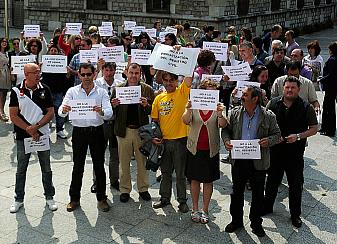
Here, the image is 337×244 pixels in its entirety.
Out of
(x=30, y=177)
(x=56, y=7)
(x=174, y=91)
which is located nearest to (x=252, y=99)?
(x=174, y=91)

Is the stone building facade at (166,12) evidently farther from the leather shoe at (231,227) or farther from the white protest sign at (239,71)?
the leather shoe at (231,227)

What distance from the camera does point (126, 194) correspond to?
681 cm

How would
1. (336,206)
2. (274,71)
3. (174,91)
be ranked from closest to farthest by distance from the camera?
(174,91) → (336,206) → (274,71)

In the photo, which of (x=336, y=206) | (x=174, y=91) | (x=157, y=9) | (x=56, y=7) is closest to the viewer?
(x=174, y=91)

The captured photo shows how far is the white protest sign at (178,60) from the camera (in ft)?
20.2

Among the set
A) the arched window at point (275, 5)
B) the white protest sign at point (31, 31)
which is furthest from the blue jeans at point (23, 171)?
the arched window at point (275, 5)

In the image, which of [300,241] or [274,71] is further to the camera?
[274,71]

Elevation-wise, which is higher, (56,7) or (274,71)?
(56,7)

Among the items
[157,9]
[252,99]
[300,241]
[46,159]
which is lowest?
[300,241]

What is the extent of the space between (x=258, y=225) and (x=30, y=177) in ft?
12.0

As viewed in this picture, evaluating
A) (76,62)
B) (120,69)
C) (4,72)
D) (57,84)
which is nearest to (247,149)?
(120,69)

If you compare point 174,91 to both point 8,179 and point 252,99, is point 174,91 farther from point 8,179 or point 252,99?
point 8,179

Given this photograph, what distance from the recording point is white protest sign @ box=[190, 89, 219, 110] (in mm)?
5668

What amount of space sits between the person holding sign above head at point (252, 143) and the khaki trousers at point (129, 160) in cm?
136
